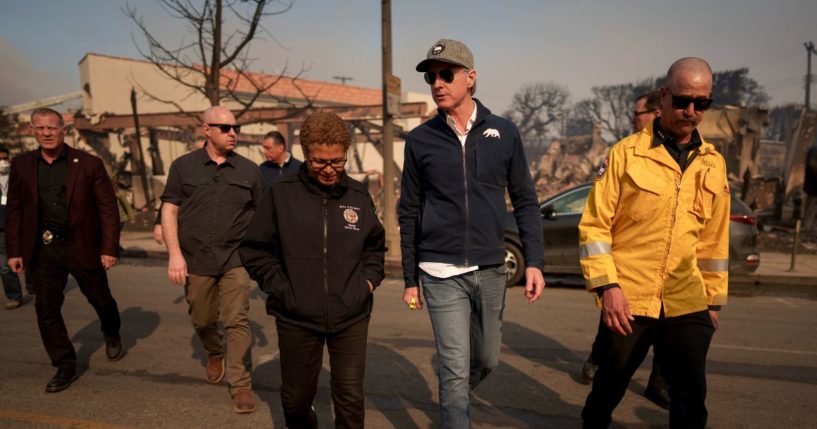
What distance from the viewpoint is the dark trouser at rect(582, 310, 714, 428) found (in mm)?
2260

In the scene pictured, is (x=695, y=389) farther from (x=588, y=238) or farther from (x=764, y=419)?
(x=764, y=419)

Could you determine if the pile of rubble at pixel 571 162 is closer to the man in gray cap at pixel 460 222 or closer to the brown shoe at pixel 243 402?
the brown shoe at pixel 243 402

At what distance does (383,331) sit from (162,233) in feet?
8.34

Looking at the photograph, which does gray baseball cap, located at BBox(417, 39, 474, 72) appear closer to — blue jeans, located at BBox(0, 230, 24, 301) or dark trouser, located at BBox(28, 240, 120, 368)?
dark trouser, located at BBox(28, 240, 120, 368)

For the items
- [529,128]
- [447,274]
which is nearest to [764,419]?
[447,274]

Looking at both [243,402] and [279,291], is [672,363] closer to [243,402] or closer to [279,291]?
[279,291]

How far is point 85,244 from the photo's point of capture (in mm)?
4125

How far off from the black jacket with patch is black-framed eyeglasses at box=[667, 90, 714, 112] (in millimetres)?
1567

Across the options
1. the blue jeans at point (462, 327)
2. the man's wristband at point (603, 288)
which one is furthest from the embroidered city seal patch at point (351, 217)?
the man's wristband at point (603, 288)

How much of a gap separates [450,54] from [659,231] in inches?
52.4

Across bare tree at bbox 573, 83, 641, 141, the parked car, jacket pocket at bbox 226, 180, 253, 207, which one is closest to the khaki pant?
jacket pocket at bbox 226, 180, 253, 207

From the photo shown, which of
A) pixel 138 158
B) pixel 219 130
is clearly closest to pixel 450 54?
pixel 219 130

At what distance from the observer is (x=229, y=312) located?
3.69 meters

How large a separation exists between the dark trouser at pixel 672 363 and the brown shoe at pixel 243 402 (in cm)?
225
